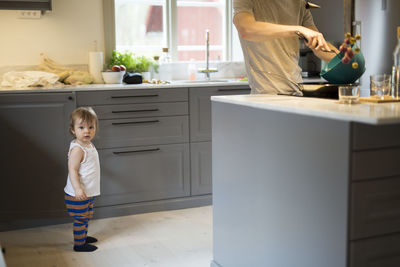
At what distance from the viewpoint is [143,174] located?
11.9ft

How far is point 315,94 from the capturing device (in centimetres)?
240

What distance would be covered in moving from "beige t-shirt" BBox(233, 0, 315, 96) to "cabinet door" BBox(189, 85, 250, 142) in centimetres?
117

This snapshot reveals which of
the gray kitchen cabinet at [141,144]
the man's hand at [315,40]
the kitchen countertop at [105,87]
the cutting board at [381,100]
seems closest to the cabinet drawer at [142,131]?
the gray kitchen cabinet at [141,144]

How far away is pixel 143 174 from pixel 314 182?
6.73ft

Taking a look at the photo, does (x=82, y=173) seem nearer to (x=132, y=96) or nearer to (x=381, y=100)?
(x=132, y=96)

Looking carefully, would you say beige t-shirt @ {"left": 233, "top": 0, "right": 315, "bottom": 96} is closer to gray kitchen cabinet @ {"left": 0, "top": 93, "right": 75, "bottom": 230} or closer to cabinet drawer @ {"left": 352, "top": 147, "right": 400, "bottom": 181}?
cabinet drawer @ {"left": 352, "top": 147, "right": 400, "bottom": 181}

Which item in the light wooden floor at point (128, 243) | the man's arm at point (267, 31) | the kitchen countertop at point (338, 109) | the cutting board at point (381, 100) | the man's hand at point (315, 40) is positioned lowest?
the light wooden floor at point (128, 243)

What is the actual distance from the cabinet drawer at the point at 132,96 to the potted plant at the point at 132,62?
1.90 ft

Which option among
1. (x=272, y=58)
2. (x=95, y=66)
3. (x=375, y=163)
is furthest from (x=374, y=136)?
(x=95, y=66)

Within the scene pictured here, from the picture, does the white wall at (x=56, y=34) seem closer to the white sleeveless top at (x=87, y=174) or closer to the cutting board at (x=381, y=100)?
the white sleeveless top at (x=87, y=174)

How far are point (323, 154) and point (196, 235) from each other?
1648 mm

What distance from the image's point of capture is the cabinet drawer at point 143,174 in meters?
3.53

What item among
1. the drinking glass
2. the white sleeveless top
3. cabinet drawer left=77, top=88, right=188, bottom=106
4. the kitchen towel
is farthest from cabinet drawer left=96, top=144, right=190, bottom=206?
the drinking glass

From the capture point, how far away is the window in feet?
14.0
